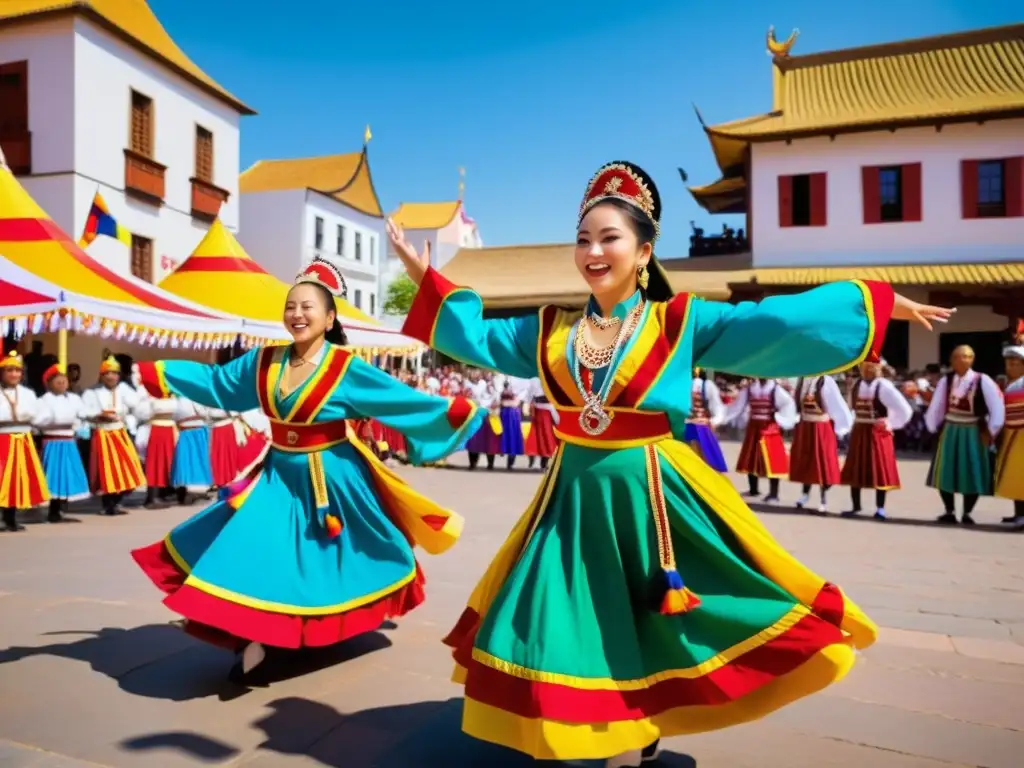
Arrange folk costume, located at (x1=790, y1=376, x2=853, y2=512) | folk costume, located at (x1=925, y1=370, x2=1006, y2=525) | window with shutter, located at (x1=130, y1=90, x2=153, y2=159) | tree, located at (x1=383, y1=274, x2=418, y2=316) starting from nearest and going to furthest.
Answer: folk costume, located at (x1=925, y1=370, x2=1006, y2=525) → folk costume, located at (x1=790, y1=376, x2=853, y2=512) → window with shutter, located at (x1=130, y1=90, x2=153, y2=159) → tree, located at (x1=383, y1=274, x2=418, y2=316)

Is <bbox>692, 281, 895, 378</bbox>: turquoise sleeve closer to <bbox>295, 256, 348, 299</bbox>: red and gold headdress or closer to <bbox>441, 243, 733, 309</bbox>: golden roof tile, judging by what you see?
<bbox>295, 256, 348, 299</bbox>: red and gold headdress

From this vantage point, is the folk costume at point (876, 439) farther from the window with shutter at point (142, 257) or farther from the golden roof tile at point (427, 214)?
the golden roof tile at point (427, 214)

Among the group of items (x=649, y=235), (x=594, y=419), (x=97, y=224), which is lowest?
(x=594, y=419)

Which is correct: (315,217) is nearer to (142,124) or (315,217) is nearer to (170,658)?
(142,124)

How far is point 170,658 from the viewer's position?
375 cm

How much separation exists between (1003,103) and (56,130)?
18665 millimetres

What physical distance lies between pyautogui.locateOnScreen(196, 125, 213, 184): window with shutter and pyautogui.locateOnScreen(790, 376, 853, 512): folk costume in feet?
48.6

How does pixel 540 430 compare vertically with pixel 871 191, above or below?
below

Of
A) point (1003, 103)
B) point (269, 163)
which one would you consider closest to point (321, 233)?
point (269, 163)

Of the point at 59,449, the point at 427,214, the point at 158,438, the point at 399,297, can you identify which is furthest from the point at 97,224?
the point at 427,214

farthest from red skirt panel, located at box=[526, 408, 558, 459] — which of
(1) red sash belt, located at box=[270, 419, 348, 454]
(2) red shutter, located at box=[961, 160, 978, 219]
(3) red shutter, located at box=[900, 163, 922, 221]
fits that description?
(2) red shutter, located at box=[961, 160, 978, 219]

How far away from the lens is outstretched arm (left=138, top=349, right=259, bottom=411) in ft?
12.9

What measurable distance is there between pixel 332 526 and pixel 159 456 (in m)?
5.96

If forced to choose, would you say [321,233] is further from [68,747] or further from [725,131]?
[68,747]
